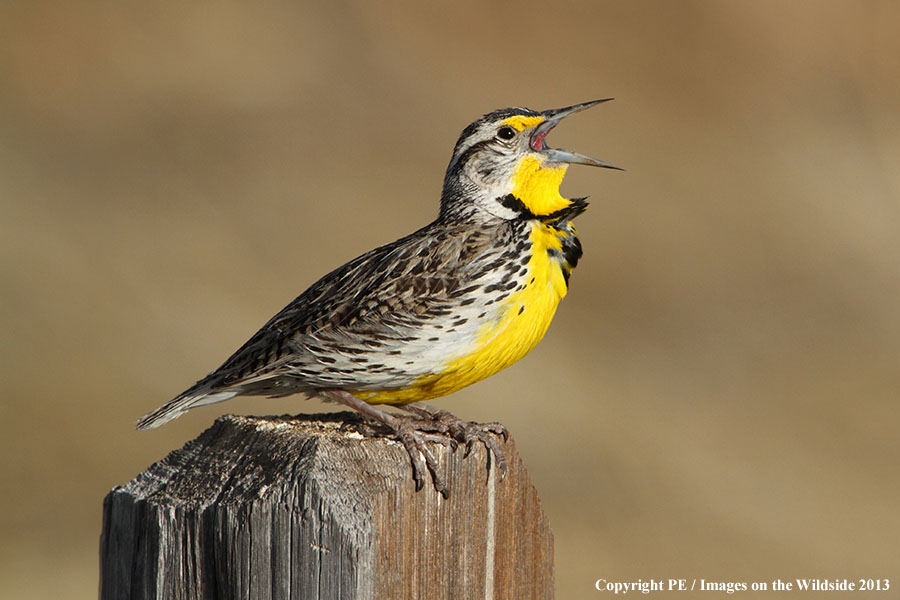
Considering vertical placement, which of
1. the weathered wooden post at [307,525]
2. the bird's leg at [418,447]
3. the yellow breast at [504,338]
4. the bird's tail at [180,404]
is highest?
the yellow breast at [504,338]

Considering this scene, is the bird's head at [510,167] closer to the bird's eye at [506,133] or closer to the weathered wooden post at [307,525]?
the bird's eye at [506,133]

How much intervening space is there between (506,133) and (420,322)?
2.71ft

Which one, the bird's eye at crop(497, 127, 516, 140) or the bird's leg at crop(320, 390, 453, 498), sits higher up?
the bird's eye at crop(497, 127, 516, 140)

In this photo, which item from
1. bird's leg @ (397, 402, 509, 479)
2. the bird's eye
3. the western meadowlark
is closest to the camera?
bird's leg @ (397, 402, 509, 479)

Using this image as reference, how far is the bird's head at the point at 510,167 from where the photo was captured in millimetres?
3500

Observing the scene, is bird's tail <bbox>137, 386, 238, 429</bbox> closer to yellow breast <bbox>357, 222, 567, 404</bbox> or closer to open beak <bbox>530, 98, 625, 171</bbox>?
yellow breast <bbox>357, 222, 567, 404</bbox>

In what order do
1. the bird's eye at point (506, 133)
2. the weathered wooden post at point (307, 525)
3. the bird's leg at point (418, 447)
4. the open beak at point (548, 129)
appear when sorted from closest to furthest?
1. the weathered wooden post at point (307, 525)
2. the bird's leg at point (418, 447)
3. the open beak at point (548, 129)
4. the bird's eye at point (506, 133)

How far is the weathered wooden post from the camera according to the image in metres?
1.85

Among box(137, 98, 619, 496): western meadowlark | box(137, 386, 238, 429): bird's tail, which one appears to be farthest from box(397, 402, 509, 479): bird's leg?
box(137, 386, 238, 429): bird's tail

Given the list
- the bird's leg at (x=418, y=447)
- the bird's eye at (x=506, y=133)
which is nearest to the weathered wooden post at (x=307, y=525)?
the bird's leg at (x=418, y=447)

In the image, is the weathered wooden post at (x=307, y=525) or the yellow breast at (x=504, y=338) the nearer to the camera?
the weathered wooden post at (x=307, y=525)

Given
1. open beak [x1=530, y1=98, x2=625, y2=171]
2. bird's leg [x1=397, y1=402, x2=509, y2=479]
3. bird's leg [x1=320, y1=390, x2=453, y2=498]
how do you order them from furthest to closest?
open beak [x1=530, y1=98, x2=625, y2=171] → bird's leg [x1=397, y1=402, x2=509, y2=479] → bird's leg [x1=320, y1=390, x2=453, y2=498]

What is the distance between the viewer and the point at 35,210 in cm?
718

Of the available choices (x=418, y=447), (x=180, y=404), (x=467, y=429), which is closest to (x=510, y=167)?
(x=467, y=429)
